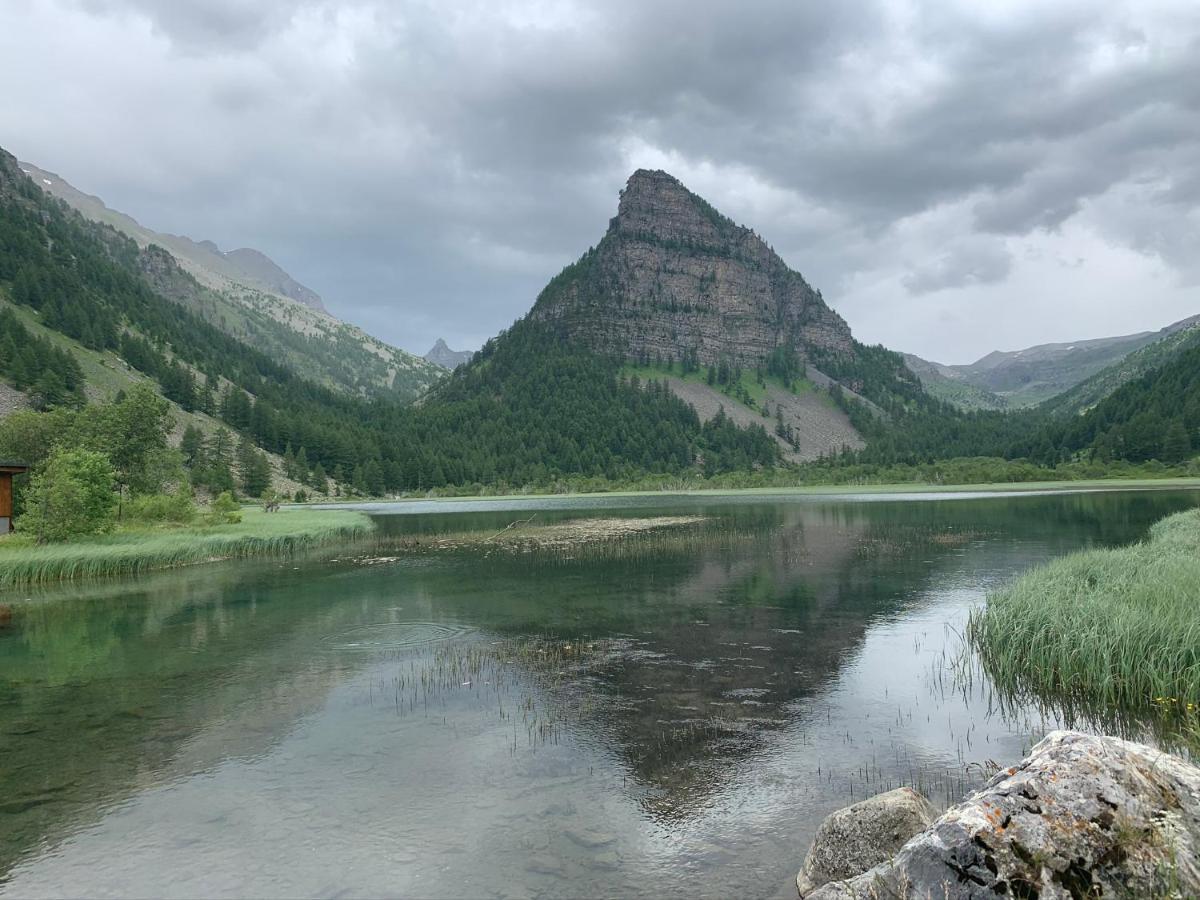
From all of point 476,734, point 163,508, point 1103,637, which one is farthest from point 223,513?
point 1103,637

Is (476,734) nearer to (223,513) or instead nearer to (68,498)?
(68,498)

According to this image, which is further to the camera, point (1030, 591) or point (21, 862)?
point (1030, 591)

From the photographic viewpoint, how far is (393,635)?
28.5 metres

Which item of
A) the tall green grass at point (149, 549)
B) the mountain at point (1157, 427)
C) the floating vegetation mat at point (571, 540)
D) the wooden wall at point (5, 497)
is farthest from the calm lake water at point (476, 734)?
the mountain at point (1157, 427)

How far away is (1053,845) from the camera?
7.02 m

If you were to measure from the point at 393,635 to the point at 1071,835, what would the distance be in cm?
2563

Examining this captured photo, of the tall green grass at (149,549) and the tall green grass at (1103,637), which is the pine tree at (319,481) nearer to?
the tall green grass at (149,549)

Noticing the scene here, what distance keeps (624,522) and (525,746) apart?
68886 mm

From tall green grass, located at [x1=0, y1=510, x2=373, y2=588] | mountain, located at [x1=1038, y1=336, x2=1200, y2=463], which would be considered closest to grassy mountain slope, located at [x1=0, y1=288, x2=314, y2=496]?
tall green grass, located at [x1=0, y1=510, x2=373, y2=588]

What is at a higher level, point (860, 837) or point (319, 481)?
point (319, 481)

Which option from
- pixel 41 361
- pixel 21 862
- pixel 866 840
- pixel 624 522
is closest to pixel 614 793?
pixel 866 840

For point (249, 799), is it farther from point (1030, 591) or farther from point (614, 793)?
point (1030, 591)

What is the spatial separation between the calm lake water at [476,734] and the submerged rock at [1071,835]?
3579 mm

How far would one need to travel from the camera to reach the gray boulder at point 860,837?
31.4 feet
